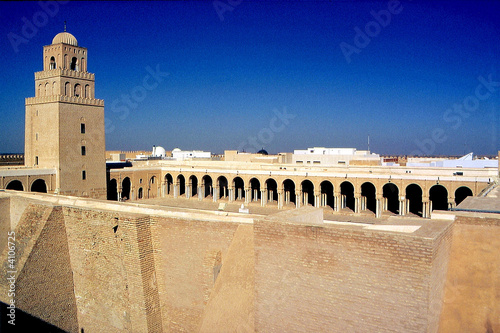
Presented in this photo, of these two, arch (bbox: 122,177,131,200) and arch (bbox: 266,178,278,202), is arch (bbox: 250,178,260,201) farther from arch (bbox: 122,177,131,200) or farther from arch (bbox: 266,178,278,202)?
arch (bbox: 122,177,131,200)

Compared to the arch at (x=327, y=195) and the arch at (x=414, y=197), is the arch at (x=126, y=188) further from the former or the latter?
the arch at (x=414, y=197)

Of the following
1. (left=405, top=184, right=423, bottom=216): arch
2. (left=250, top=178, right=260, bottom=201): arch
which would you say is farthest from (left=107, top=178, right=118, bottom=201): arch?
(left=405, top=184, right=423, bottom=216): arch

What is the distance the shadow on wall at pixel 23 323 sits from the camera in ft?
41.3

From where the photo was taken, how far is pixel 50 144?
29.8 metres

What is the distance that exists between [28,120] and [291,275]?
30256 millimetres

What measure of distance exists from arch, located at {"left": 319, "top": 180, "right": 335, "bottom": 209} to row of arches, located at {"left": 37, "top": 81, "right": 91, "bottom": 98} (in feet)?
73.2

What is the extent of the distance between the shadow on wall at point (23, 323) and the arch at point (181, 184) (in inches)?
1134

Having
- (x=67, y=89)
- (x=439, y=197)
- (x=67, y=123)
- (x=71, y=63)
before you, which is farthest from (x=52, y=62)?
(x=439, y=197)

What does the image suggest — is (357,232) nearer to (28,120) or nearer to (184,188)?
(28,120)

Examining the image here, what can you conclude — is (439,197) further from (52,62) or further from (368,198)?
(52,62)

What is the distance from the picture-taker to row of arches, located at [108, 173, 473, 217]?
104ft

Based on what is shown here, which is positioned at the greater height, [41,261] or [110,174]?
[110,174]

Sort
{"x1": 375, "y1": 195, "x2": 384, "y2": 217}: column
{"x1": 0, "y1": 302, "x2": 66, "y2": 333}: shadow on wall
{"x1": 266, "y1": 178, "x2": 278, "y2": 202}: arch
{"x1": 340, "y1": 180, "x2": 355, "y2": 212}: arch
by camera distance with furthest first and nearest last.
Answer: {"x1": 266, "y1": 178, "x2": 278, "y2": 202}: arch < {"x1": 340, "y1": 180, "x2": 355, "y2": 212}: arch < {"x1": 375, "y1": 195, "x2": 384, "y2": 217}: column < {"x1": 0, "y1": 302, "x2": 66, "y2": 333}: shadow on wall

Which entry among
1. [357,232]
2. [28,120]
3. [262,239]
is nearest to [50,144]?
[28,120]
